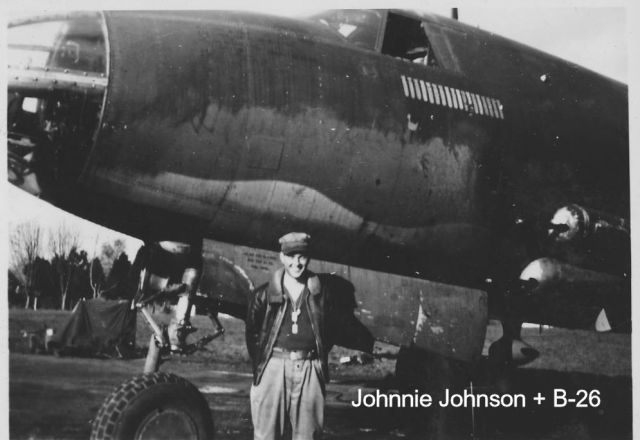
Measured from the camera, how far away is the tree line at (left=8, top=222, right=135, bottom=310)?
438 centimetres

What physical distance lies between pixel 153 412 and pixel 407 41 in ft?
10.1

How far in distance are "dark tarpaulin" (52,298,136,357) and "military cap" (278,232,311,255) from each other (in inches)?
45.5

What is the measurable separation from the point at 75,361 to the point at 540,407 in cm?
491

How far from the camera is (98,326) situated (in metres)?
5.00

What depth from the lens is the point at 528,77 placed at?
5.18 metres

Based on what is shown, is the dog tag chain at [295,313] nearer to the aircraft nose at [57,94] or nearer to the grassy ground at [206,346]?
the grassy ground at [206,346]

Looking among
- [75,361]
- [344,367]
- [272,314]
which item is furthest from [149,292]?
[344,367]

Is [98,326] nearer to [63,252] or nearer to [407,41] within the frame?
[63,252]

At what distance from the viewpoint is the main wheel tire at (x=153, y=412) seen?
3566mm

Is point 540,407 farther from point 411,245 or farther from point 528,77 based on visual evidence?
point 528,77

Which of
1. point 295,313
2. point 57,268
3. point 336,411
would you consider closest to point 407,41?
point 295,313

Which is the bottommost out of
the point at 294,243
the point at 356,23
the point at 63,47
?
the point at 294,243

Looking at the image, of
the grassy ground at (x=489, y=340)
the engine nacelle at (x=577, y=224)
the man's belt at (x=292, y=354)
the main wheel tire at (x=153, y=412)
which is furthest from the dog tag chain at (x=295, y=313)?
the engine nacelle at (x=577, y=224)

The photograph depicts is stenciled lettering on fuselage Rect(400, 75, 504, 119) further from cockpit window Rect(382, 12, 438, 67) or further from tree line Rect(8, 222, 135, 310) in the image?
tree line Rect(8, 222, 135, 310)
